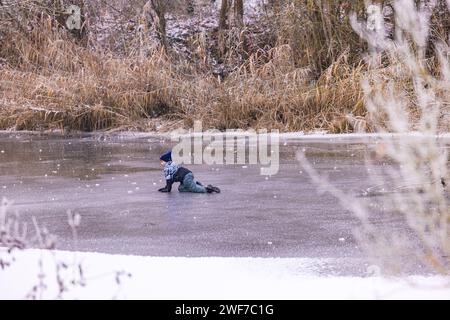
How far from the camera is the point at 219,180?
430 inches

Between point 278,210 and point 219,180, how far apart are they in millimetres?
2549

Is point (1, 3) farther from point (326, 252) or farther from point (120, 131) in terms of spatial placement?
point (326, 252)

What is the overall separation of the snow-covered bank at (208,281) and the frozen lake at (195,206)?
41 centimetres

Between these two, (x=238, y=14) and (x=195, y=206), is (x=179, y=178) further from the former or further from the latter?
(x=238, y=14)

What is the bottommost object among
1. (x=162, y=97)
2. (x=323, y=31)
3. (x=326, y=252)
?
(x=326, y=252)

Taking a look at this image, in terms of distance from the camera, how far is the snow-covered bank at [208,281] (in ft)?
16.0

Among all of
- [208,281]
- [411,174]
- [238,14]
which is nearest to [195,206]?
[208,281]

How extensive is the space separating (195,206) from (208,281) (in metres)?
3.54

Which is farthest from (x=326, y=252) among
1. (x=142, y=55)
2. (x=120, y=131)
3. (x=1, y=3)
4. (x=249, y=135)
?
(x=1, y=3)

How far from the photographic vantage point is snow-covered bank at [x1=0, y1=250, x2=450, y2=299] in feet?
16.0

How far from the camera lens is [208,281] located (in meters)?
5.28

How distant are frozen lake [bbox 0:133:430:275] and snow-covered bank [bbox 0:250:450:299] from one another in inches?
15.9

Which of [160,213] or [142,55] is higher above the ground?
[142,55]

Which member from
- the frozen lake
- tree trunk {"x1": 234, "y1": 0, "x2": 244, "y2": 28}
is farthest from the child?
tree trunk {"x1": 234, "y1": 0, "x2": 244, "y2": 28}
